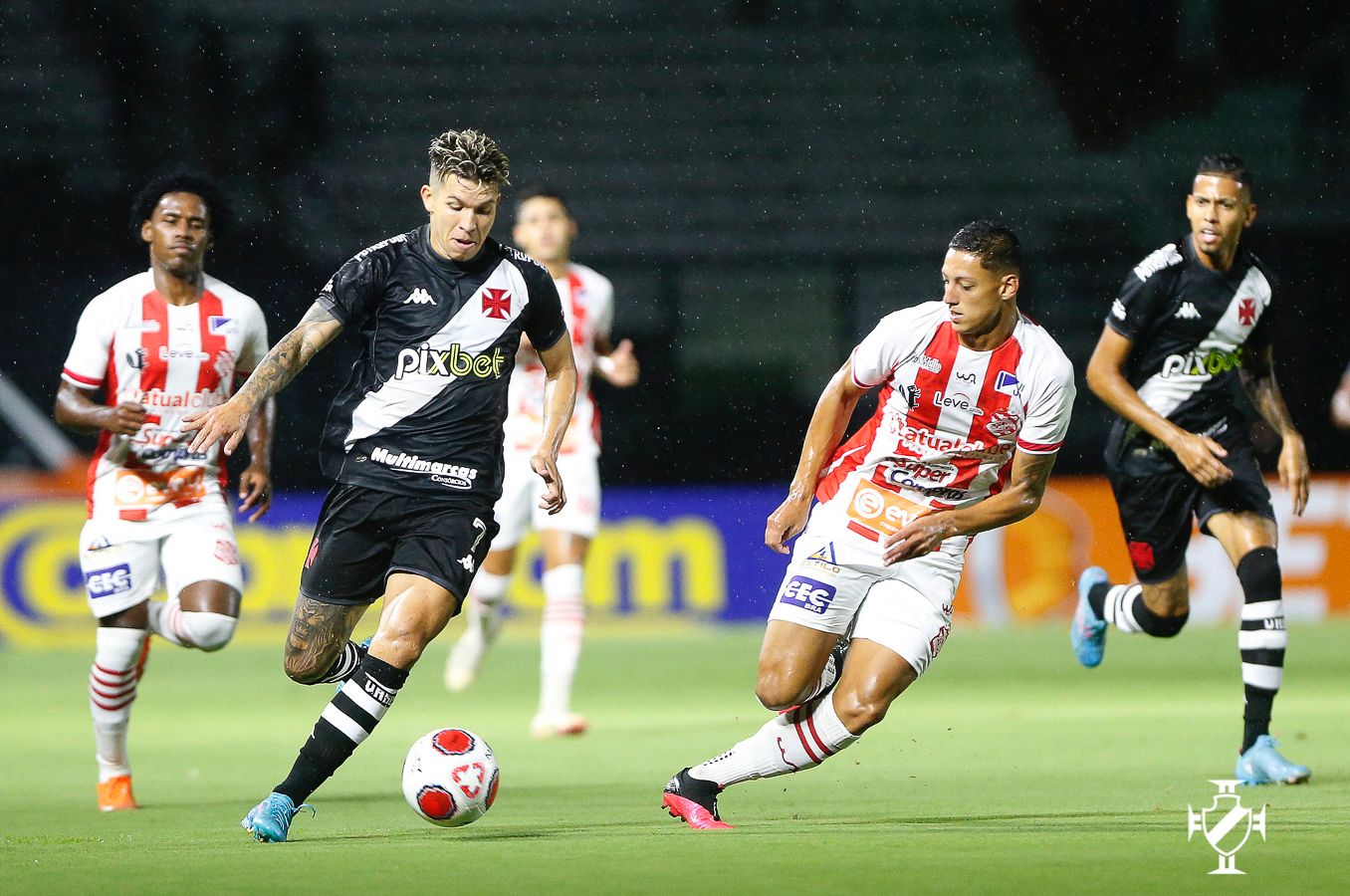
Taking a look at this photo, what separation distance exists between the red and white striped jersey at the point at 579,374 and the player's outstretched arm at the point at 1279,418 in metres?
2.96

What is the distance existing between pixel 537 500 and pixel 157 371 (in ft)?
8.92

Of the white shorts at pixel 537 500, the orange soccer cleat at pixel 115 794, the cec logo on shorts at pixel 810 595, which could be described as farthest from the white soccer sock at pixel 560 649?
the cec logo on shorts at pixel 810 595

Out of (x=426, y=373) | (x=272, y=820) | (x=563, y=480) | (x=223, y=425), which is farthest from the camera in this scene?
(x=563, y=480)

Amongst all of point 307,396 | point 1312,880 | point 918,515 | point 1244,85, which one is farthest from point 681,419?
point 1312,880

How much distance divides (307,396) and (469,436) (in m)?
10.9

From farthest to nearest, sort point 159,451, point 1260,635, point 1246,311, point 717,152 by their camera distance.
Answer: point 717,152, point 1246,311, point 1260,635, point 159,451

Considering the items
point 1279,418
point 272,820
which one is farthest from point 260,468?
point 1279,418

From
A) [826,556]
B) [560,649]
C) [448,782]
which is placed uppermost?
[560,649]

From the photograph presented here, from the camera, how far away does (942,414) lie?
577 cm

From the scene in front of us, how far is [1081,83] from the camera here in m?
18.8

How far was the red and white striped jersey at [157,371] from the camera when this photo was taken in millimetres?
6660

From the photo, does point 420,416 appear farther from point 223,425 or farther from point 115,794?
point 115,794

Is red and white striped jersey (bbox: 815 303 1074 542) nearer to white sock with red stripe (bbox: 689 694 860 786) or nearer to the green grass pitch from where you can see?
white sock with red stripe (bbox: 689 694 860 786)
